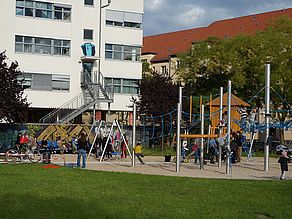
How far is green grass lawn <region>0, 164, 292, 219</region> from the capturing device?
1467cm

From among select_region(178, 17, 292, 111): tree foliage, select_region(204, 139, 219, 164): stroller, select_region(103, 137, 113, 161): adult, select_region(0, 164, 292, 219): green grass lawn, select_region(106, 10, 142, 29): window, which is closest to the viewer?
select_region(0, 164, 292, 219): green grass lawn

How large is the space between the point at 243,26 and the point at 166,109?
4400 centimetres

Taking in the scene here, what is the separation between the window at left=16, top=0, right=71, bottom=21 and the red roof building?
128 feet

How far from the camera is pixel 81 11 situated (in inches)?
2240

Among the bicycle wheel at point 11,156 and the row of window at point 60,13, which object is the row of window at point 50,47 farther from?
the bicycle wheel at point 11,156

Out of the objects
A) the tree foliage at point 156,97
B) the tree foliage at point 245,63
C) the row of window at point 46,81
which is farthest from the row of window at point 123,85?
the tree foliage at point 245,63

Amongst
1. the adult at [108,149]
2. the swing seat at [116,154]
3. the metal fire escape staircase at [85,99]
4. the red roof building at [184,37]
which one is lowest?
the swing seat at [116,154]

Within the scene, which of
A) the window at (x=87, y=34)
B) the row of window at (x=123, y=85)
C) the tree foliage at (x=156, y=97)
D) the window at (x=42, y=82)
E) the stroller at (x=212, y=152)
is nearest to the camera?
the stroller at (x=212, y=152)

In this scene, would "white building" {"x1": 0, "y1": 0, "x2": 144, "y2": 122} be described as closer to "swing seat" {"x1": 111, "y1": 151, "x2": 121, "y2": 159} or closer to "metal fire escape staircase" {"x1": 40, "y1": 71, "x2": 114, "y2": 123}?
"metal fire escape staircase" {"x1": 40, "y1": 71, "x2": 114, "y2": 123}

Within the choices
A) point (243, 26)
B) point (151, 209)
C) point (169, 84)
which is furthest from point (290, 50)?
point (151, 209)

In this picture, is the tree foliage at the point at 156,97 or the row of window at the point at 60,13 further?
the tree foliage at the point at 156,97

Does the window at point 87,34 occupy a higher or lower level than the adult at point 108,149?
higher

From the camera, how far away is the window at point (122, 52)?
58.5 meters

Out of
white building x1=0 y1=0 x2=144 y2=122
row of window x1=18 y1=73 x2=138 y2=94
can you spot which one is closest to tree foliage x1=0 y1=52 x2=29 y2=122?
row of window x1=18 y1=73 x2=138 y2=94
